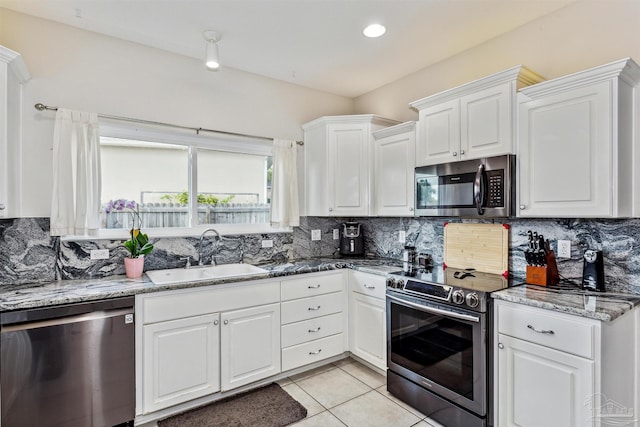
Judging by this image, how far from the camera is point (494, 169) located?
2.22 m

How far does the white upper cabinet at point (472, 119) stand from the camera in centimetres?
217

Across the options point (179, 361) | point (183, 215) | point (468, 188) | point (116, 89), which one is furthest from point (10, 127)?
point (468, 188)

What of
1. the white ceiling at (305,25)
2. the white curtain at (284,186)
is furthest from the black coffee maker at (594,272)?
the white curtain at (284,186)

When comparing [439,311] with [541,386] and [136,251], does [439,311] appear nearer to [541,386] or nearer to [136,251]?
[541,386]

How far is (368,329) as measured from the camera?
2863 mm

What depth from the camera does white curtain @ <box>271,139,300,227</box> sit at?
130 inches

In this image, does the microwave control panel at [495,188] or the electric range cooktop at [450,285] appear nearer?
the electric range cooktop at [450,285]

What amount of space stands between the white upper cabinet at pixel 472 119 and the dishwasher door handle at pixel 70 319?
2.42 m

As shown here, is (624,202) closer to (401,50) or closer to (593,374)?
(593,374)

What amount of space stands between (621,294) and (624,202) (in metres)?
0.53

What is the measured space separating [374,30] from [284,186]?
158cm

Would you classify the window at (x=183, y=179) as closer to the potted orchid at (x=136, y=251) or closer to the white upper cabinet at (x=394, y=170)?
the potted orchid at (x=136, y=251)

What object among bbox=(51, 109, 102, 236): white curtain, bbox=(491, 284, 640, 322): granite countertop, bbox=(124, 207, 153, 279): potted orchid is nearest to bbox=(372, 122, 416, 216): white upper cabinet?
bbox=(491, 284, 640, 322): granite countertop

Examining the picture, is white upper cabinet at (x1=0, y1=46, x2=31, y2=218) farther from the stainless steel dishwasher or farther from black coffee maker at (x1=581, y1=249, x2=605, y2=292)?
black coffee maker at (x1=581, y1=249, x2=605, y2=292)
